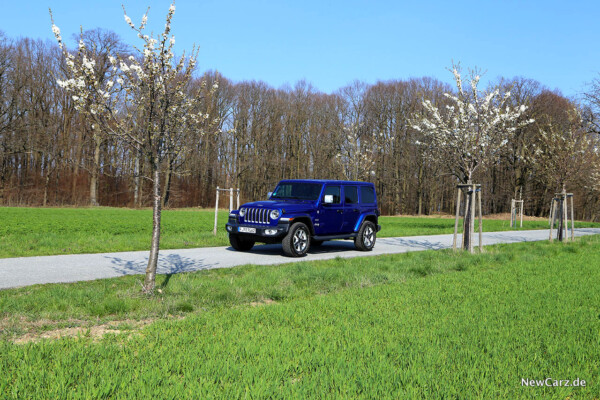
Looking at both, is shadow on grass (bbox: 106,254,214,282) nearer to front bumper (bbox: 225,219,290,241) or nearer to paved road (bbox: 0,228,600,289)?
paved road (bbox: 0,228,600,289)

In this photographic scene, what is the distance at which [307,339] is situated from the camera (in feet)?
15.3

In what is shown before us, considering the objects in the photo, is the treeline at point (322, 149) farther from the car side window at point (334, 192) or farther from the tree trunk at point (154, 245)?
the tree trunk at point (154, 245)

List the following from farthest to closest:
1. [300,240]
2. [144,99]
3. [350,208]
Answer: [350,208] → [300,240] → [144,99]

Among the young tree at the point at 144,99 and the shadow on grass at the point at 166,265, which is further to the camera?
the shadow on grass at the point at 166,265

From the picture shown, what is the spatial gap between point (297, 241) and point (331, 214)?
56.6 inches

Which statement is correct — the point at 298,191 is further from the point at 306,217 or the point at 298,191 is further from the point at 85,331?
the point at 85,331

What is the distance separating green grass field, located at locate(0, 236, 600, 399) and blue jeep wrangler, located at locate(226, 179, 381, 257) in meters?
3.70

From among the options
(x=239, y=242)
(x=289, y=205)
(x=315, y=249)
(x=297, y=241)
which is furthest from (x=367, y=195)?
(x=239, y=242)

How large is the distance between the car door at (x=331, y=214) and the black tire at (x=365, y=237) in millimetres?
841

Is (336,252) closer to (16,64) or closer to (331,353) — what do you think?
(331,353)

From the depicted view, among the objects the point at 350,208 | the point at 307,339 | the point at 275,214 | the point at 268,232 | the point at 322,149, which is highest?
the point at 322,149

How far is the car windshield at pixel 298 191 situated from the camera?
13094mm

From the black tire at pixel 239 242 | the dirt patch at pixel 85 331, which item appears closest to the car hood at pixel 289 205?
the black tire at pixel 239 242

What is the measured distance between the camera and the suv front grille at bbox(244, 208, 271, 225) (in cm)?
1214
